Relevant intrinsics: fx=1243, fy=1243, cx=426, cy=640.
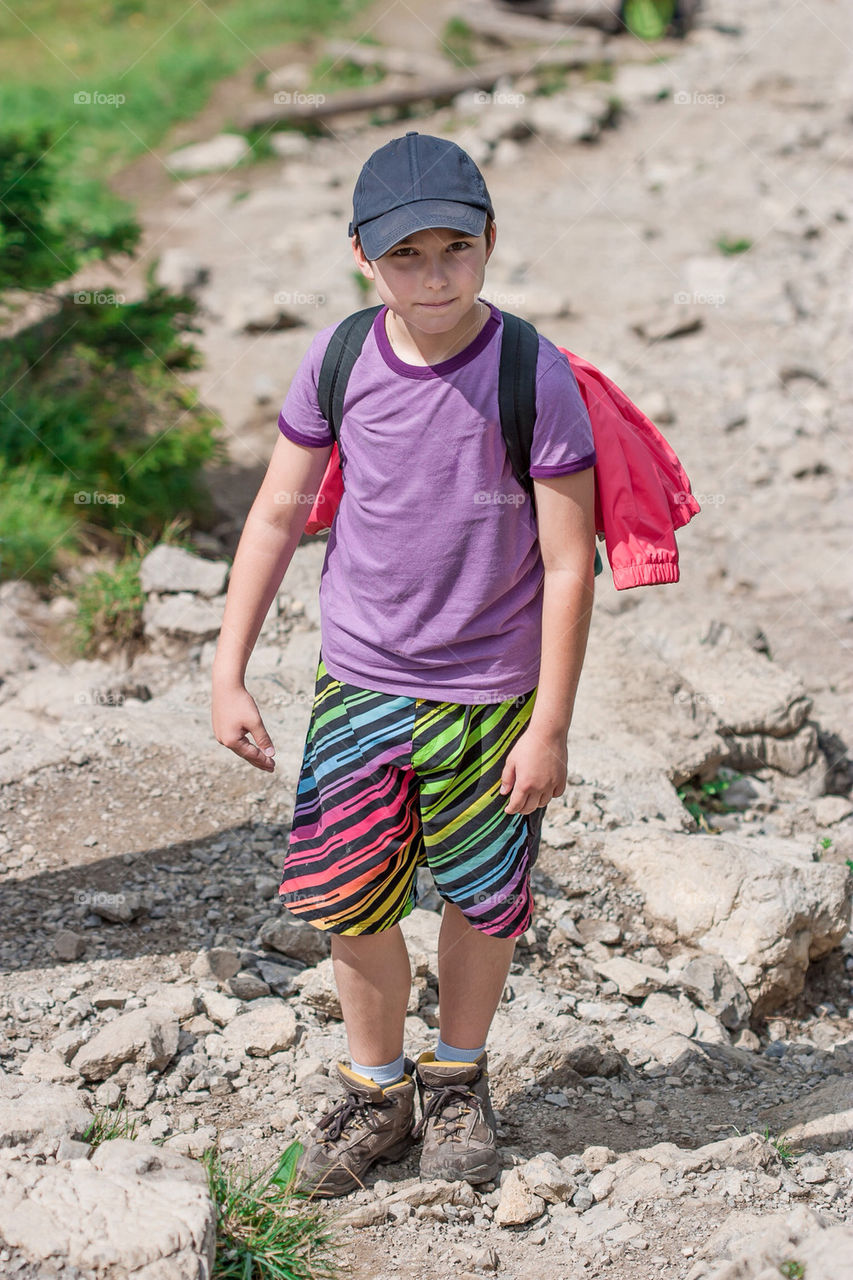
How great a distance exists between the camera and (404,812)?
85.6 inches

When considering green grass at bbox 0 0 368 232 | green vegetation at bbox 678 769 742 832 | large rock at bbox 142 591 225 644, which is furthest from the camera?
green grass at bbox 0 0 368 232

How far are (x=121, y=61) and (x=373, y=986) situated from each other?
12.0m

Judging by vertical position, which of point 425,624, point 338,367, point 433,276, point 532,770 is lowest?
point 532,770

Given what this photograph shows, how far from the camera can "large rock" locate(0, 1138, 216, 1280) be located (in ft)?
5.96

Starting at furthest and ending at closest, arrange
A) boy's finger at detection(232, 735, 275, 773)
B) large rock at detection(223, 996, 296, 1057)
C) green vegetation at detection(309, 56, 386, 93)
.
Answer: green vegetation at detection(309, 56, 386, 93), large rock at detection(223, 996, 296, 1057), boy's finger at detection(232, 735, 275, 773)

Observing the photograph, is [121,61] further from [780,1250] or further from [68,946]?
[780,1250]

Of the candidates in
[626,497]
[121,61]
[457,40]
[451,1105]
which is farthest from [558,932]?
[457,40]

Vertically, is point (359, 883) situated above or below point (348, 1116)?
above

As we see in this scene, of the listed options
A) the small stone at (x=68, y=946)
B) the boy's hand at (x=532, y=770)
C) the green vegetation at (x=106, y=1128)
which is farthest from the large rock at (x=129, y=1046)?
the boy's hand at (x=532, y=770)

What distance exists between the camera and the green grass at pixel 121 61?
34.7 ft

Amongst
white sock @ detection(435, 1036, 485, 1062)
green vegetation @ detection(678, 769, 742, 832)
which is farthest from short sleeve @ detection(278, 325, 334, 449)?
green vegetation @ detection(678, 769, 742, 832)

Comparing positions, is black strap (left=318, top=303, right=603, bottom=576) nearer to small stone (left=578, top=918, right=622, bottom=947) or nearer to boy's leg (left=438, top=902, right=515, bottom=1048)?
boy's leg (left=438, top=902, right=515, bottom=1048)

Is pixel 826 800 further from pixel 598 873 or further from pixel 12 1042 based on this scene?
pixel 12 1042

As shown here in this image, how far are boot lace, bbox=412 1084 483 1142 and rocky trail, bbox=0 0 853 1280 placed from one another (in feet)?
0.35
